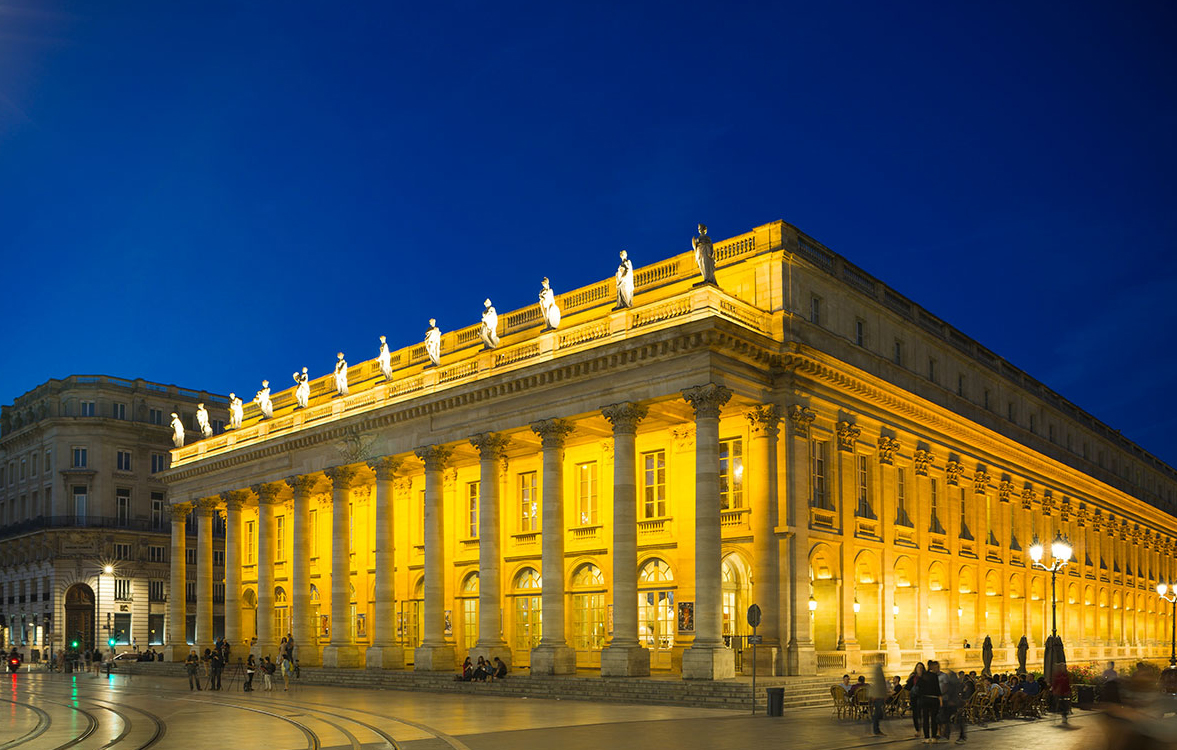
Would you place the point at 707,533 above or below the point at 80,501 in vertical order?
below

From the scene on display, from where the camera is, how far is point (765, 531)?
120 feet

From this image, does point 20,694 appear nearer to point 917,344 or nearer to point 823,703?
point 823,703

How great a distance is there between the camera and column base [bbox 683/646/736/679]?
33000 mm

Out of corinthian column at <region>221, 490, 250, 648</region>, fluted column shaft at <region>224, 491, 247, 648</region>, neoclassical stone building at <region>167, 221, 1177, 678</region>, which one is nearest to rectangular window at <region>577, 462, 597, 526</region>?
neoclassical stone building at <region>167, 221, 1177, 678</region>

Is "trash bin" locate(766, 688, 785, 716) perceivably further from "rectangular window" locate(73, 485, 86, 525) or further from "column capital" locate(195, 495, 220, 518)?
"rectangular window" locate(73, 485, 86, 525)

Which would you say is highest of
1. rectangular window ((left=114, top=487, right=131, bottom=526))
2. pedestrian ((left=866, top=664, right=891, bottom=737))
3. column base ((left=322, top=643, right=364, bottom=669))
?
rectangular window ((left=114, top=487, right=131, bottom=526))

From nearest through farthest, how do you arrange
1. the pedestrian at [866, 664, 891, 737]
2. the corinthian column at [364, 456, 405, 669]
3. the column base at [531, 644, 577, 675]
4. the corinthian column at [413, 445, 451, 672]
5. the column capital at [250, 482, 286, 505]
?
1. the pedestrian at [866, 664, 891, 737]
2. the column base at [531, 644, 577, 675]
3. the corinthian column at [413, 445, 451, 672]
4. the corinthian column at [364, 456, 405, 669]
5. the column capital at [250, 482, 286, 505]

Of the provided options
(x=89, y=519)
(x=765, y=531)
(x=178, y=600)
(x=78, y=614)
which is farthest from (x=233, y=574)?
(x=765, y=531)

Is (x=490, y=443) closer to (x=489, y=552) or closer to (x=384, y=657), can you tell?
(x=489, y=552)

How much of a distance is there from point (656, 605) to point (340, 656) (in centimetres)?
1605

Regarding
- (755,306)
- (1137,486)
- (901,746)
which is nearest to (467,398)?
(755,306)

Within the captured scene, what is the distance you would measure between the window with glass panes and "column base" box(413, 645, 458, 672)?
20.5ft

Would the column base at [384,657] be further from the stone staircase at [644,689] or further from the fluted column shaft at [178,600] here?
the fluted column shaft at [178,600]

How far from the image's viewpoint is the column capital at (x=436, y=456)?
44.4m
